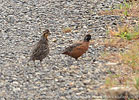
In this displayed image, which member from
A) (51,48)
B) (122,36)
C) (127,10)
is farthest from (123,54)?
(127,10)

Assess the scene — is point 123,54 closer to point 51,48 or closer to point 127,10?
point 51,48

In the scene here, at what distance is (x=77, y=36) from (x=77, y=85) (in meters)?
4.26

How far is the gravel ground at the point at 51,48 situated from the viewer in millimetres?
8445

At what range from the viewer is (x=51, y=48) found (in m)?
11.7

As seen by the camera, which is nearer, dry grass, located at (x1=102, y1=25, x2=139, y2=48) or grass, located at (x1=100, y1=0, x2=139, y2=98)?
grass, located at (x1=100, y1=0, x2=139, y2=98)

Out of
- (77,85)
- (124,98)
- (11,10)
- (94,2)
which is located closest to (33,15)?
(11,10)

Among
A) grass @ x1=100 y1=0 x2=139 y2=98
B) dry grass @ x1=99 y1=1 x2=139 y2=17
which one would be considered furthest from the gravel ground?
dry grass @ x1=99 y1=1 x2=139 y2=17

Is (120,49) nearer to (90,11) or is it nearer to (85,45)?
(85,45)

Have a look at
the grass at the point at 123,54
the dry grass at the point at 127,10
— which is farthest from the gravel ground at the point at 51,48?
the dry grass at the point at 127,10

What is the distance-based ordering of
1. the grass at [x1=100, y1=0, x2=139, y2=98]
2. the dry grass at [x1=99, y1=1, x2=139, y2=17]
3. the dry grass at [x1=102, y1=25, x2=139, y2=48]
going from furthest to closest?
the dry grass at [x1=99, y1=1, x2=139, y2=17] < the dry grass at [x1=102, y1=25, x2=139, y2=48] < the grass at [x1=100, y1=0, x2=139, y2=98]

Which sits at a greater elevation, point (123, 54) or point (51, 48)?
point (123, 54)

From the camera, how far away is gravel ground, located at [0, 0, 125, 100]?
332 inches

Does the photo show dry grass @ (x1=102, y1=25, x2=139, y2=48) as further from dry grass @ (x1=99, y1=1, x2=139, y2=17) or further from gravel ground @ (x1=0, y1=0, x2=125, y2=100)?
dry grass @ (x1=99, y1=1, x2=139, y2=17)

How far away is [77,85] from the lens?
851 centimetres
